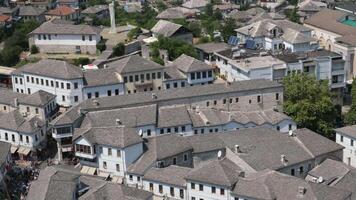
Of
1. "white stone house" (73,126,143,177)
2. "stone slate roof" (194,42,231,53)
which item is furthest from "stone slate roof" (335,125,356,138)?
"stone slate roof" (194,42,231,53)

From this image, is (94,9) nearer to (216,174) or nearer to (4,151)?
(4,151)

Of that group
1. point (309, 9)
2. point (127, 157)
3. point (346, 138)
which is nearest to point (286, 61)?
point (346, 138)

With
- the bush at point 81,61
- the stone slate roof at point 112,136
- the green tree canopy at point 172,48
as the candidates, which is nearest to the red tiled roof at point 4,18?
the bush at point 81,61

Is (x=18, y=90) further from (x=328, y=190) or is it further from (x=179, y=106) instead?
(x=328, y=190)

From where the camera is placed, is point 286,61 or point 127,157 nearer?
point 127,157

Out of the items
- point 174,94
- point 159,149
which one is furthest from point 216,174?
point 174,94

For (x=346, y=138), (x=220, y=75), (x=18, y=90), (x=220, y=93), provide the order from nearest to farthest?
1. (x=346, y=138)
2. (x=220, y=93)
3. (x=18, y=90)
4. (x=220, y=75)
